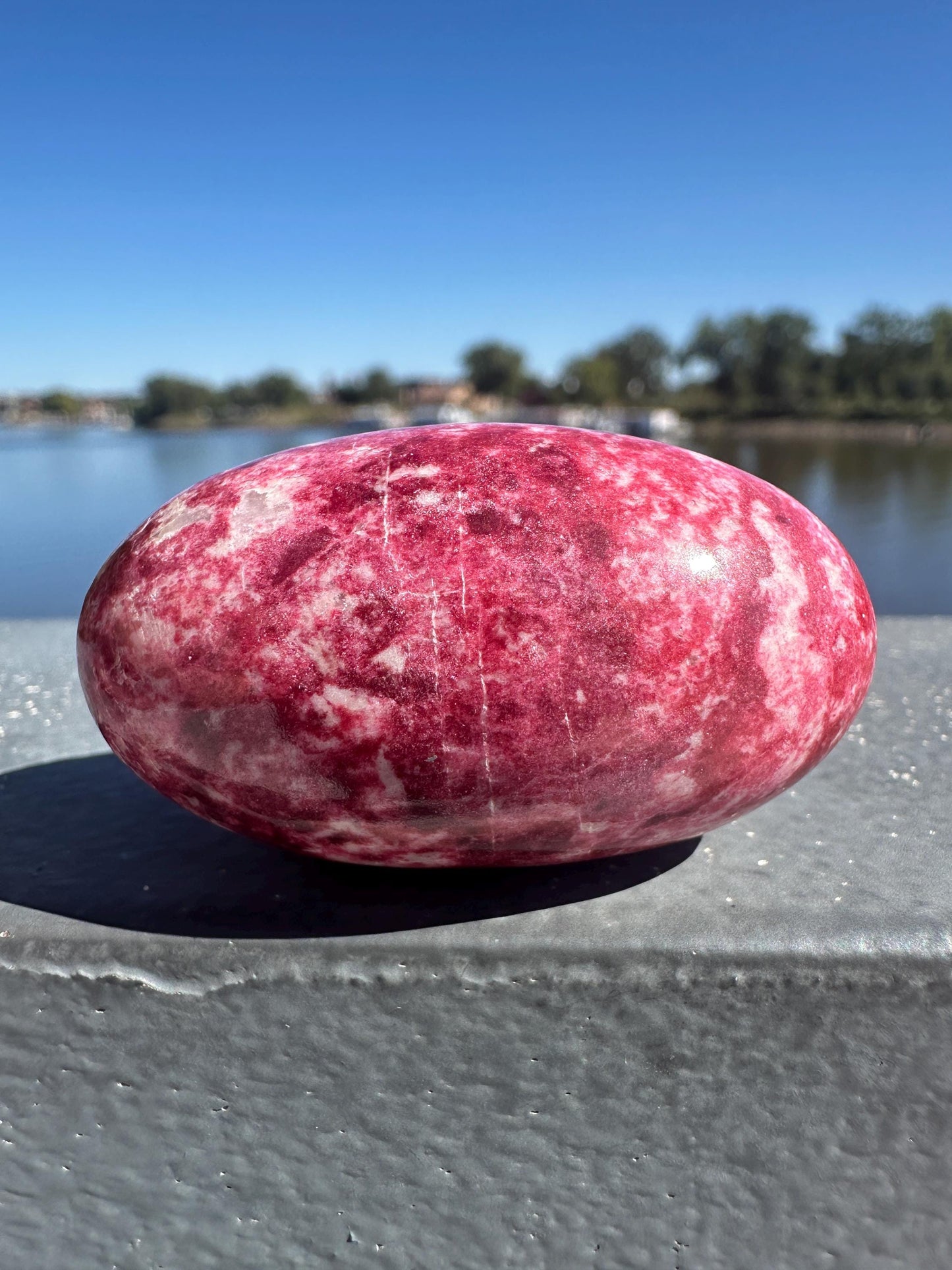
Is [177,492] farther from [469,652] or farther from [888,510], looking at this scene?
[888,510]

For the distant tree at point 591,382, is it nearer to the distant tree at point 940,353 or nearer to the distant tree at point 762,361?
the distant tree at point 762,361

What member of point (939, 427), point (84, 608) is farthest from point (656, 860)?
point (939, 427)

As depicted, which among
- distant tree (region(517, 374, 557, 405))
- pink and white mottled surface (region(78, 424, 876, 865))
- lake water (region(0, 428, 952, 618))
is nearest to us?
pink and white mottled surface (region(78, 424, 876, 865))

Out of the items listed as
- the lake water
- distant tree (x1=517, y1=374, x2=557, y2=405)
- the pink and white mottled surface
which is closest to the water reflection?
the lake water

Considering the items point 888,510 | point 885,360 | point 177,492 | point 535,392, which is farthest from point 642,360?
point 177,492

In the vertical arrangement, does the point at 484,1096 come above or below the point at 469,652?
below

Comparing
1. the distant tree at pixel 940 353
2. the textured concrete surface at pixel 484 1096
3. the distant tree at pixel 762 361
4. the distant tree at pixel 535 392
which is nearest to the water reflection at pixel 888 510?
the textured concrete surface at pixel 484 1096

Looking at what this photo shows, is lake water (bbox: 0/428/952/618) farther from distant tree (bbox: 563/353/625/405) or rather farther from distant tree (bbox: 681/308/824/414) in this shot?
distant tree (bbox: 563/353/625/405)
